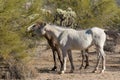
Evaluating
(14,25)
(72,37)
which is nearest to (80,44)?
(72,37)

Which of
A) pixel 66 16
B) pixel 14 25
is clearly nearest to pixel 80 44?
pixel 14 25

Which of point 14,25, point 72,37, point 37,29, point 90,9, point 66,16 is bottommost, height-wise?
point 72,37

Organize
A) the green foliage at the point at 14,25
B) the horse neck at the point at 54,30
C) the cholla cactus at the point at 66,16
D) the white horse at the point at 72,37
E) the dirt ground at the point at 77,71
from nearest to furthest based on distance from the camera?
the green foliage at the point at 14,25 → the dirt ground at the point at 77,71 → the white horse at the point at 72,37 → the horse neck at the point at 54,30 → the cholla cactus at the point at 66,16

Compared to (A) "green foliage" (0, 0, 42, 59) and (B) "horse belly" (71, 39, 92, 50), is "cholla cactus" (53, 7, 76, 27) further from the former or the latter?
(A) "green foliage" (0, 0, 42, 59)

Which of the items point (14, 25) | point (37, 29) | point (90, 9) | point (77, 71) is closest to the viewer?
point (14, 25)

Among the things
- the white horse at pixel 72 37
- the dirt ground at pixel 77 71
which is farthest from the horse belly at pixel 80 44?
the dirt ground at pixel 77 71

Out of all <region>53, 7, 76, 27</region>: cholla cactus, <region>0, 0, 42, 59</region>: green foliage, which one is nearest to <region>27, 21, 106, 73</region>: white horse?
<region>0, 0, 42, 59</region>: green foliage

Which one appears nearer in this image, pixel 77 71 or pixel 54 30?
pixel 54 30

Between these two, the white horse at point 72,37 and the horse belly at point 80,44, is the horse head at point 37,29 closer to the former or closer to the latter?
the white horse at point 72,37

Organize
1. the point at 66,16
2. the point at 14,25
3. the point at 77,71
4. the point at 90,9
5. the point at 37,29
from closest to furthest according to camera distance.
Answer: the point at 14,25
the point at 37,29
the point at 77,71
the point at 66,16
the point at 90,9

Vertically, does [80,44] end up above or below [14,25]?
below

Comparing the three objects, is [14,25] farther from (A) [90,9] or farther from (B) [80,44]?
(A) [90,9]

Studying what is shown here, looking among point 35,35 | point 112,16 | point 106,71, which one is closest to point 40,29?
point 35,35

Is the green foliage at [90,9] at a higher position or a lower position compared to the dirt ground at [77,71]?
higher
